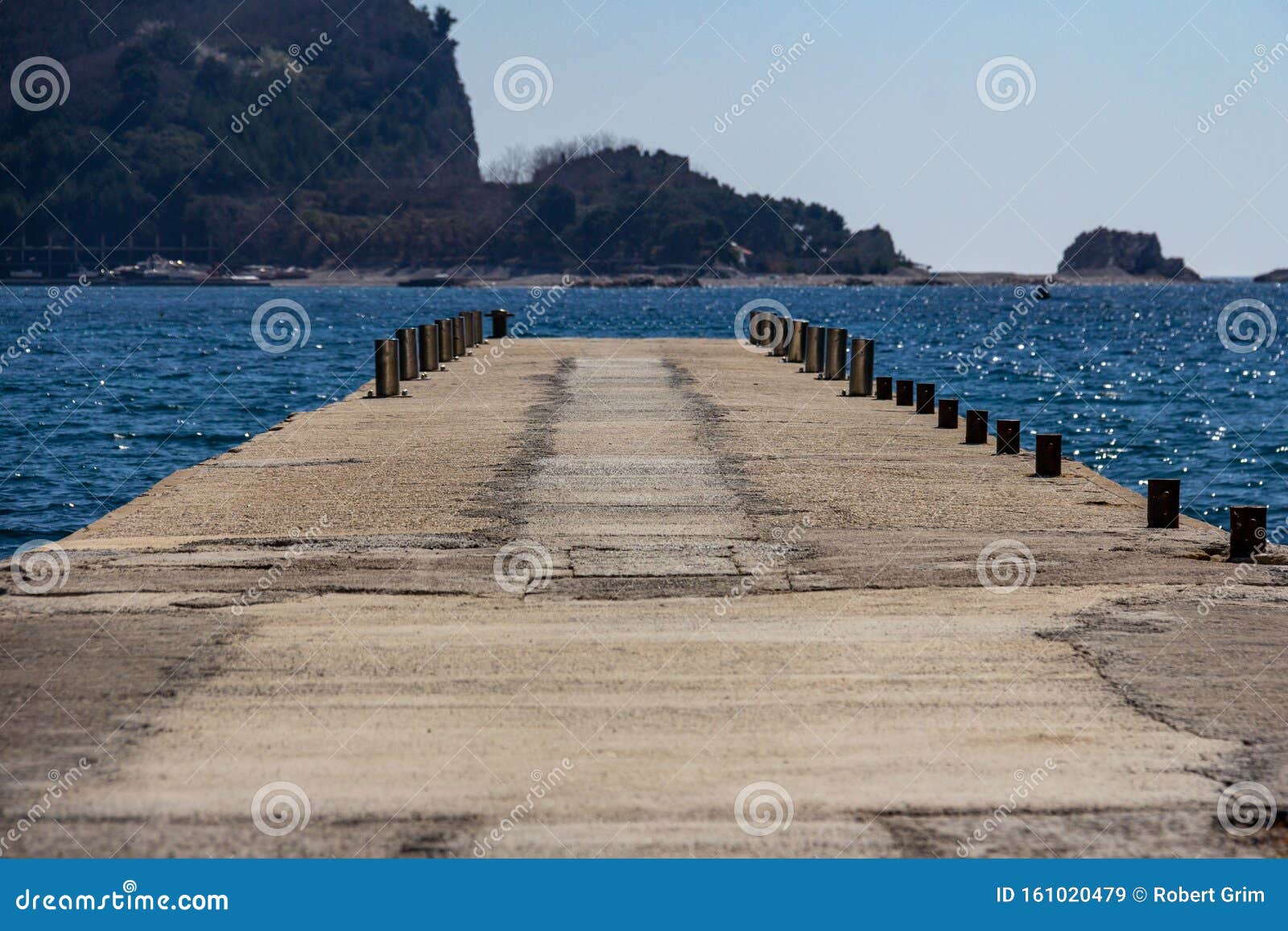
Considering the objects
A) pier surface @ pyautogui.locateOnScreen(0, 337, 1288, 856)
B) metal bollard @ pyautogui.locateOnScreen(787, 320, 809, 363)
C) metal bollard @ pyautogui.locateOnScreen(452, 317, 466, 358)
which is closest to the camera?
pier surface @ pyautogui.locateOnScreen(0, 337, 1288, 856)

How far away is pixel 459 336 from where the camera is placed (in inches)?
1228

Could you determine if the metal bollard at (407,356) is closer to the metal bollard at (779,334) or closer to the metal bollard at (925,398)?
the metal bollard at (925,398)

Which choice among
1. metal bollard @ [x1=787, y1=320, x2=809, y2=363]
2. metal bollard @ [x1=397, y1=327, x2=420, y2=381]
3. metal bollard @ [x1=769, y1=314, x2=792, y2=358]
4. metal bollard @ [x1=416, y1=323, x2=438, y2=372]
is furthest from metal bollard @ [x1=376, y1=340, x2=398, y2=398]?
metal bollard @ [x1=769, y1=314, x2=792, y2=358]

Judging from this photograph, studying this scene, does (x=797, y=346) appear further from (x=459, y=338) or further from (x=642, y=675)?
(x=642, y=675)

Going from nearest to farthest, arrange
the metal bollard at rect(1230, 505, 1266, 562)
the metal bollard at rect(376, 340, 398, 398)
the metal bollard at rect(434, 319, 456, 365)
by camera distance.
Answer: the metal bollard at rect(1230, 505, 1266, 562) < the metal bollard at rect(376, 340, 398, 398) < the metal bollard at rect(434, 319, 456, 365)

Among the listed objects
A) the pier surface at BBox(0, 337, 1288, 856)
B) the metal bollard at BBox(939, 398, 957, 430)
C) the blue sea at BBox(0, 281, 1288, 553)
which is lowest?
the blue sea at BBox(0, 281, 1288, 553)

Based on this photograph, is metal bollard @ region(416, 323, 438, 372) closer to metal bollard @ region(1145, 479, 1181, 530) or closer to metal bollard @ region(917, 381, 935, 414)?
metal bollard @ region(917, 381, 935, 414)

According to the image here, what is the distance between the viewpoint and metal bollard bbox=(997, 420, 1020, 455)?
15.4m

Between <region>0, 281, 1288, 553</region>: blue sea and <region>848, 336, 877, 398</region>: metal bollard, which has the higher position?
<region>848, 336, 877, 398</region>: metal bollard

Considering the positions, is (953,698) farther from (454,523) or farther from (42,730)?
(454,523)

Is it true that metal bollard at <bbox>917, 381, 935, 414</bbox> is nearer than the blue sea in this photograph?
Yes

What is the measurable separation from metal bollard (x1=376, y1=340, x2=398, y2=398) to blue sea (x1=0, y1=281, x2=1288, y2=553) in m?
3.69

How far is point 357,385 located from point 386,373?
17802mm

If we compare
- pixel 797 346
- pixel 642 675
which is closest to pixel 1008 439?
pixel 642 675
